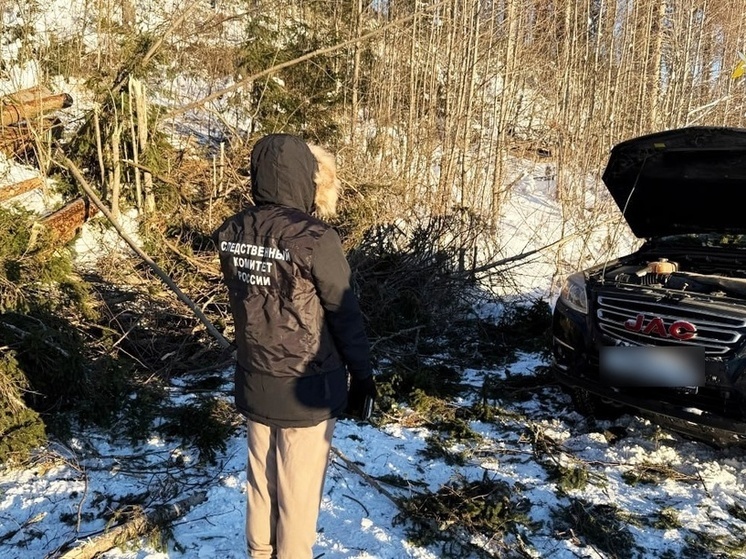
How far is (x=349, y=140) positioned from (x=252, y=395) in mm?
7064

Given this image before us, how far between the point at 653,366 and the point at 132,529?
3.01m

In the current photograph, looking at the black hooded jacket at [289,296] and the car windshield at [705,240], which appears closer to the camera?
the black hooded jacket at [289,296]

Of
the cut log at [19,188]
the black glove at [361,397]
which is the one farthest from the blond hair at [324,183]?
the cut log at [19,188]

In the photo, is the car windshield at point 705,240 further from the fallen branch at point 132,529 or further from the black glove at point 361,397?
the fallen branch at point 132,529

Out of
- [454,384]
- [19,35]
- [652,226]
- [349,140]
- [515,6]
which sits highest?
[515,6]

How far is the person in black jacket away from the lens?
6.79ft

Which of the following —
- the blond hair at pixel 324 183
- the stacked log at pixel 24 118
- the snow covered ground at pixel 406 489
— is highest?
the stacked log at pixel 24 118

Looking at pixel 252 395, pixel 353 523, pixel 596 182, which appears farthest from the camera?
pixel 596 182

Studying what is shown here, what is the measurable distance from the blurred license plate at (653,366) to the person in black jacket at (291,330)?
1896 millimetres

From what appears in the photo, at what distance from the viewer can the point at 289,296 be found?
82.0 inches

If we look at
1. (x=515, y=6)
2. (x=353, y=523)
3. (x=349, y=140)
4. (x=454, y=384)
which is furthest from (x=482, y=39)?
(x=353, y=523)

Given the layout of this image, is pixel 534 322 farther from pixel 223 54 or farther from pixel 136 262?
pixel 223 54

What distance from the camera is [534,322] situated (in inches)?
254

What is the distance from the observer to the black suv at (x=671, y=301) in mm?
3127
